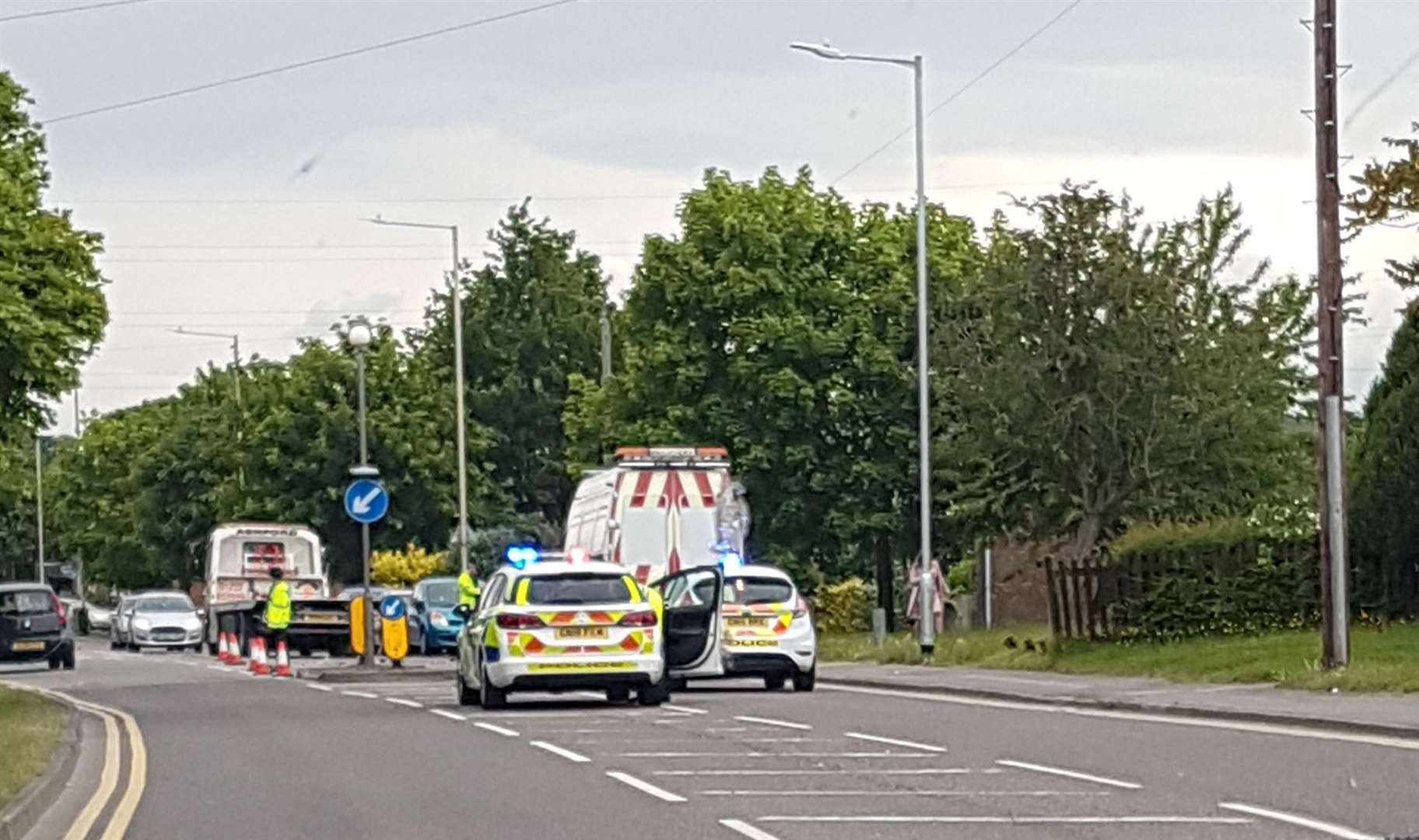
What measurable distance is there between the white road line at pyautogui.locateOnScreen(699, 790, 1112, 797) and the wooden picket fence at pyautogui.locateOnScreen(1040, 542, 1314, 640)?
60.5 feet

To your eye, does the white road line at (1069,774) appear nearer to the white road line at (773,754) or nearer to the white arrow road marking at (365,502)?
the white road line at (773,754)

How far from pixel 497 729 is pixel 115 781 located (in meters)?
5.63

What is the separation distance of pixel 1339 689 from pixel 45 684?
2266 cm

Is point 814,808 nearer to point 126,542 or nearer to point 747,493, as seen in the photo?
point 747,493

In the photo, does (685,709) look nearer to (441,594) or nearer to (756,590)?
(756,590)

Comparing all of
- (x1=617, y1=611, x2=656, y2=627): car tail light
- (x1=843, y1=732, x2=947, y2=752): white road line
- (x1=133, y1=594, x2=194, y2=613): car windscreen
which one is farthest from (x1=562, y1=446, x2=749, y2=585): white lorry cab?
(x1=133, y1=594, x2=194, y2=613): car windscreen

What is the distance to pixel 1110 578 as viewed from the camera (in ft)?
117

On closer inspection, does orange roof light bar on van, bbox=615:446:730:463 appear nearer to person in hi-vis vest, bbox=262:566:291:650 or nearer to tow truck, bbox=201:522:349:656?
person in hi-vis vest, bbox=262:566:291:650

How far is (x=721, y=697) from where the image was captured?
3114 centimetres

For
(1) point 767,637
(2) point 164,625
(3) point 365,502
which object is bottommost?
(2) point 164,625

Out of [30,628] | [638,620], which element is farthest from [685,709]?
[30,628]

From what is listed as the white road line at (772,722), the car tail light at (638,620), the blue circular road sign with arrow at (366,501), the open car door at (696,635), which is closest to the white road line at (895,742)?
the white road line at (772,722)

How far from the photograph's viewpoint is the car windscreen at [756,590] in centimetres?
3288

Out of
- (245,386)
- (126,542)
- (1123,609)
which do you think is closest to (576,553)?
(1123,609)
